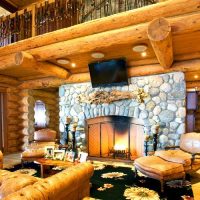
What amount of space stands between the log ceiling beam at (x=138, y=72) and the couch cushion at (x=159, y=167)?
6.61ft

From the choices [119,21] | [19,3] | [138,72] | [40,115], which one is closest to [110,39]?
[119,21]

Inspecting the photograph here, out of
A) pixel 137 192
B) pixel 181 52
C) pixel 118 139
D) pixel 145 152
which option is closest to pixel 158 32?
pixel 181 52

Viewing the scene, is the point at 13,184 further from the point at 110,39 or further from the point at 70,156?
the point at 110,39

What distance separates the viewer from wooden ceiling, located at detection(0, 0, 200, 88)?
2.71 metres

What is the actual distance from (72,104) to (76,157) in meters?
2.27

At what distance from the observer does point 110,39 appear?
315 cm

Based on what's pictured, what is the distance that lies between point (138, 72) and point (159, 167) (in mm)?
2334

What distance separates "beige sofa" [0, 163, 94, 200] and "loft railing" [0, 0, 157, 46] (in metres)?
3.05

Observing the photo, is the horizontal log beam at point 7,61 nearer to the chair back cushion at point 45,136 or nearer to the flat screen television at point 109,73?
the flat screen television at point 109,73

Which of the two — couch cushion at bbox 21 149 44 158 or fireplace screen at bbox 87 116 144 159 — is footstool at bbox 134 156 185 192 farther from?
couch cushion at bbox 21 149 44 158

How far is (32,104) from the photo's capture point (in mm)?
6992

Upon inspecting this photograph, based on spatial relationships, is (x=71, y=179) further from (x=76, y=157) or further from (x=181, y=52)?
(x=181, y=52)

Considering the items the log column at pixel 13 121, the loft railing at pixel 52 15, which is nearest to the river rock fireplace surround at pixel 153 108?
the loft railing at pixel 52 15

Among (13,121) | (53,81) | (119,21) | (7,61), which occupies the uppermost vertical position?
(119,21)
